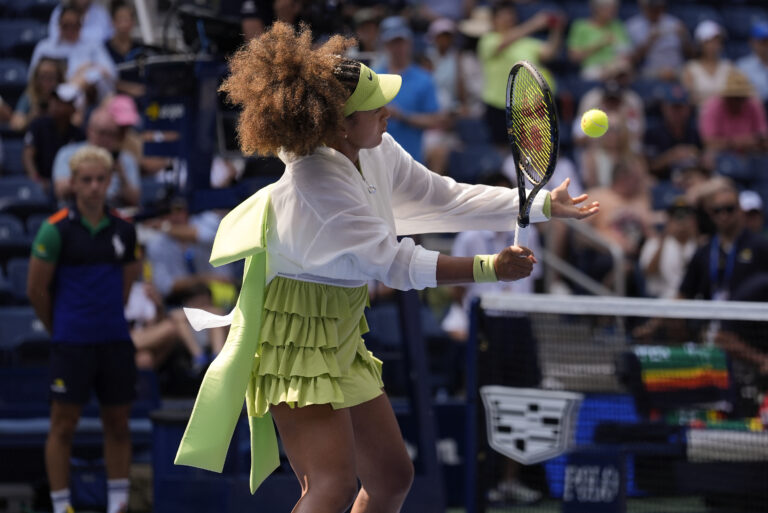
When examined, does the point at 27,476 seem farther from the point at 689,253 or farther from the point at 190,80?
the point at 689,253

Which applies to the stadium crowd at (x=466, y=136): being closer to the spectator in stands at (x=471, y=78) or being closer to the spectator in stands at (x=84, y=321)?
the spectator in stands at (x=471, y=78)

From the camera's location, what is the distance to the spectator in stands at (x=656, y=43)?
12.4m

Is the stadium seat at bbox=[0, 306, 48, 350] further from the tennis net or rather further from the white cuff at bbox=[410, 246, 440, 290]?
the white cuff at bbox=[410, 246, 440, 290]

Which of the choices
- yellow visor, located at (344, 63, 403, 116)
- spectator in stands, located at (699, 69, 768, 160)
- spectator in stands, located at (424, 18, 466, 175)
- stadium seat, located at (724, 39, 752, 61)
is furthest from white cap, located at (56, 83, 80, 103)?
stadium seat, located at (724, 39, 752, 61)

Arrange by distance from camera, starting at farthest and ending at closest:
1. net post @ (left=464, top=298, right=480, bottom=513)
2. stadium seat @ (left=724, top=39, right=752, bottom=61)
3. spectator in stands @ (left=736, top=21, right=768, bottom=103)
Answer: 1. stadium seat @ (left=724, top=39, right=752, bottom=61)
2. spectator in stands @ (left=736, top=21, right=768, bottom=103)
3. net post @ (left=464, top=298, right=480, bottom=513)

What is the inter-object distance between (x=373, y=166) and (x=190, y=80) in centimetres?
259

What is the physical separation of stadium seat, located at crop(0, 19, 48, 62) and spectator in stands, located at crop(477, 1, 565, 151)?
13.2 feet

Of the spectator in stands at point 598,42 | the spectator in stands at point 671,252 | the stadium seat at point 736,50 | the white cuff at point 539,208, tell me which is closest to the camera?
the white cuff at point 539,208

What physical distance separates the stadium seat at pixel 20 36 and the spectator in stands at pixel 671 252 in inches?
226

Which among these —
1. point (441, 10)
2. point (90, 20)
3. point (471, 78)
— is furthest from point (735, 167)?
point (90, 20)

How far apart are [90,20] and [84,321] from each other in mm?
4964

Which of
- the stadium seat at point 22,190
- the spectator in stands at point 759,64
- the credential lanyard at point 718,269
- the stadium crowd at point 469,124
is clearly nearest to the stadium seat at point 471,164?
the stadium crowd at point 469,124

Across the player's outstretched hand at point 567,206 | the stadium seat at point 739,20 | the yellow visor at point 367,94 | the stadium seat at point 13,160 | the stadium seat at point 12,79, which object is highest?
the stadium seat at point 739,20

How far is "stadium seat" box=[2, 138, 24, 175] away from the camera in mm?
9953
